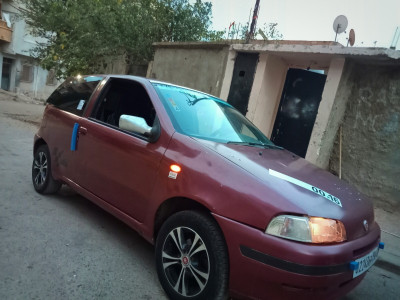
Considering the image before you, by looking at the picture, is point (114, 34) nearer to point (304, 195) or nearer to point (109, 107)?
point (109, 107)

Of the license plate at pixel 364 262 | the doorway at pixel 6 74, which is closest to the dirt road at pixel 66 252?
the license plate at pixel 364 262

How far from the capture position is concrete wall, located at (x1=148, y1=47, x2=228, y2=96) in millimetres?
9055

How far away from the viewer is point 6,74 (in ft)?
89.0

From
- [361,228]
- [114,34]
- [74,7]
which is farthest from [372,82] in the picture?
[74,7]

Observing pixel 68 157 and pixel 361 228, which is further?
pixel 68 157

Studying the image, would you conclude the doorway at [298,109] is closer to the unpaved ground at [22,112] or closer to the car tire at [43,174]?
the car tire at [43,174]

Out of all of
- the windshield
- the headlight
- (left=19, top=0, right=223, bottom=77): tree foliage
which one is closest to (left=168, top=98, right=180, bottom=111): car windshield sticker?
the windshield

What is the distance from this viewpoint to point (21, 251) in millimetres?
2900

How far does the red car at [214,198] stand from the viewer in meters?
2.05

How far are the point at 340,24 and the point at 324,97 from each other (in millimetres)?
2238

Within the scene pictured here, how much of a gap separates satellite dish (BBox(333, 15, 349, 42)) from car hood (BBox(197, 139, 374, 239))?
6.03m

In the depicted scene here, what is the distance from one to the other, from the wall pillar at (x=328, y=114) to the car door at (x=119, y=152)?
14.8 ft

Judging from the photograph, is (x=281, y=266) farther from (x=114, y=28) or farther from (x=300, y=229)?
(x=114, y=28)

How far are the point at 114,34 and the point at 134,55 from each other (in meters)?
1.44
